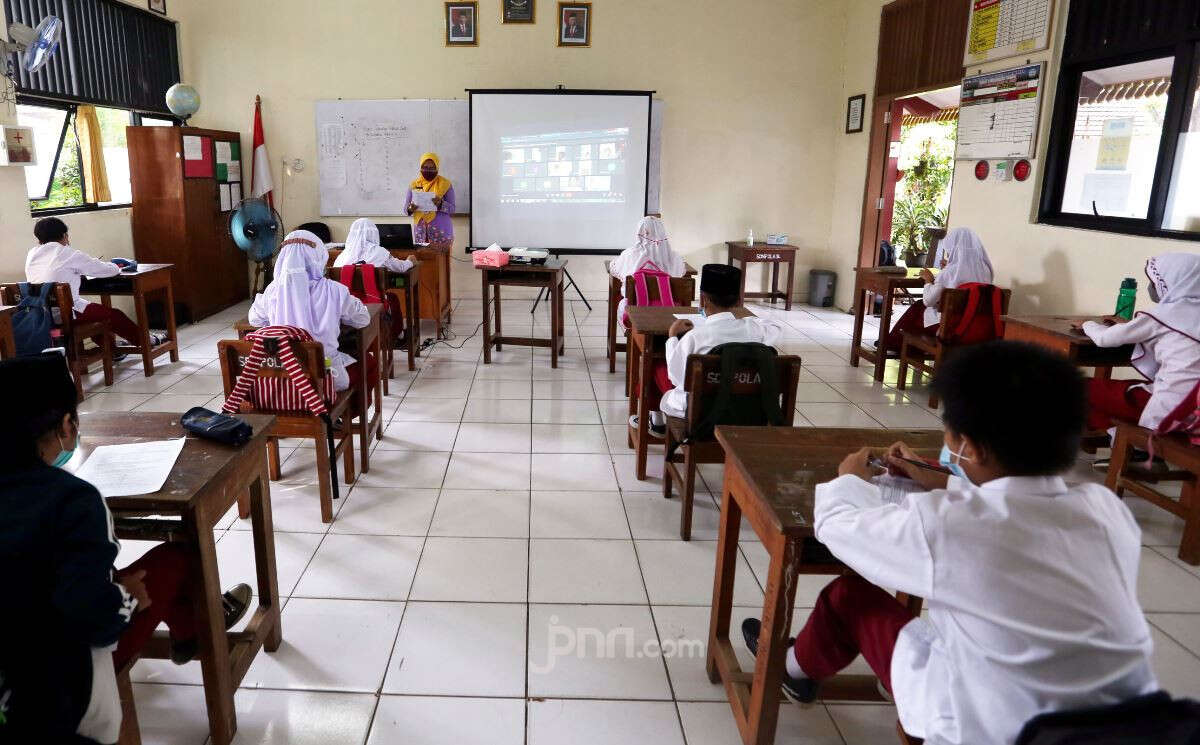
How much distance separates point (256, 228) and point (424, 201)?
4.65ft

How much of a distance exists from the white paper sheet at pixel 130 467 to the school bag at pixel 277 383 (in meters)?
0.89

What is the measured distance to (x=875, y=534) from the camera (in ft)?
3.92

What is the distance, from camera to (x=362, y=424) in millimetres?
3238

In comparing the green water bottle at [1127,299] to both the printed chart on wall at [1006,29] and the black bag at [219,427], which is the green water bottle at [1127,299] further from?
the black bag at [219,427]

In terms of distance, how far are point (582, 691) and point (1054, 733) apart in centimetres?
124

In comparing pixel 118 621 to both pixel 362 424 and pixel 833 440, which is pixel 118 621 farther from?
pixel 362 424

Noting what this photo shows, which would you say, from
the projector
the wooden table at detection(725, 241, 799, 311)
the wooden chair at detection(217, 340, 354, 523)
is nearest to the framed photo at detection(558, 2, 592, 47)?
the wooden table at detection(725, 241, 799, 311)

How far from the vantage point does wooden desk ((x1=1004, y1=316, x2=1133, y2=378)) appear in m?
3.24

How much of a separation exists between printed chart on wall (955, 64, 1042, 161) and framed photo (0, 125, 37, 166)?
6.19 meters

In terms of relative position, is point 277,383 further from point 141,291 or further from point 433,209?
point 433,209

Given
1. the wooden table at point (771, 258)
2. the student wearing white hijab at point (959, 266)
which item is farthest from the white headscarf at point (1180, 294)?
the wooden table at point (771, 258)

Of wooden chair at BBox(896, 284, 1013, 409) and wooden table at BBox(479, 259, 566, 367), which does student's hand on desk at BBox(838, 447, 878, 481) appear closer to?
wooden chair at BBox(896, 284, 1013, 409)

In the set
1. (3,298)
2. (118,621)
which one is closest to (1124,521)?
(118,621)

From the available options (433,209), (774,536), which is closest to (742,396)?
(774,536)
